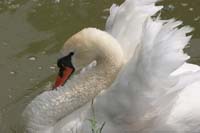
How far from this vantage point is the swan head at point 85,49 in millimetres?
4215

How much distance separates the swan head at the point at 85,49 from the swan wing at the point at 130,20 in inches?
6.0

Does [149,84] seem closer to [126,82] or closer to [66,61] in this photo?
[126,82]

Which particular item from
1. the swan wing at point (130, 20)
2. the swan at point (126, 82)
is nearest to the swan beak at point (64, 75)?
the swan at point (126, 82)

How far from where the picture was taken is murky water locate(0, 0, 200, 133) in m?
5.20

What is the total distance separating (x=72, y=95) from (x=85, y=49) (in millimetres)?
351

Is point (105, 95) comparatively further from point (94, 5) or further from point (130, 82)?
point (94, 5)

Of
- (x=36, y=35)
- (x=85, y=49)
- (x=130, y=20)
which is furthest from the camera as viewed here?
(x=36, y=35)

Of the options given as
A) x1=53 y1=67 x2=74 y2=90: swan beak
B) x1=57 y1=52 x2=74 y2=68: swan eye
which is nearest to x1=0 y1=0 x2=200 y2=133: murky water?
x1=53 y1=67 x2=74 y2=90: swan beak

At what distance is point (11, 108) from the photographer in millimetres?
5016

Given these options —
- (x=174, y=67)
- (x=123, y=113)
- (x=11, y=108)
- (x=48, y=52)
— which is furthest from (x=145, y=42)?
(x=48, y=52)

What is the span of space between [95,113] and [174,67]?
23.2 inches

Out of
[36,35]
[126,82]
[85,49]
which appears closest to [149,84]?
[126,82]

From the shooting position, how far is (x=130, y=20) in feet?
14.3

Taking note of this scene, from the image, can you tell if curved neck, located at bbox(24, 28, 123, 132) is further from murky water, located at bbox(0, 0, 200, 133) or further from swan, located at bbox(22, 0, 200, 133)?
A: murky water, located at bbox(0, 0, 200, 133)
